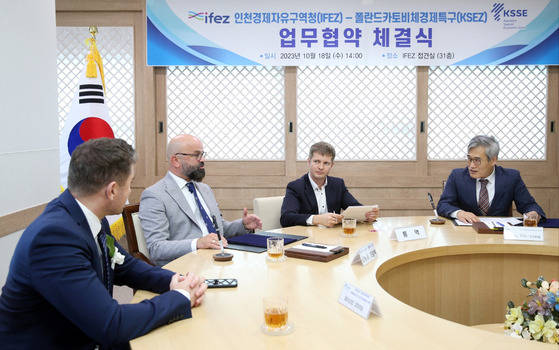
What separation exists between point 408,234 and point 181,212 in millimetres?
1157

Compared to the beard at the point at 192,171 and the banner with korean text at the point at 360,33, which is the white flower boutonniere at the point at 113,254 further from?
the banner with korean text at the point at 360,33

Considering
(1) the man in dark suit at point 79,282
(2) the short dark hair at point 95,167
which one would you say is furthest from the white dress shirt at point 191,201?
(2) the short dark hair at point 95,167

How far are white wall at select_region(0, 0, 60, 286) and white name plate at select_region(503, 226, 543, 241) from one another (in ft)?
8.44

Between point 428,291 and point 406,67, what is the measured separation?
2.60m

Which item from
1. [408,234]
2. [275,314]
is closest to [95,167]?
[275,314]

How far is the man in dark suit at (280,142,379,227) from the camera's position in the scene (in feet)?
9.53

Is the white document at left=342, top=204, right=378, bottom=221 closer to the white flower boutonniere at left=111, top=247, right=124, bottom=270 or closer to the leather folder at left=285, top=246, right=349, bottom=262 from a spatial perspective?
the leather folder at left=285, top=246, right=349, bottom=262

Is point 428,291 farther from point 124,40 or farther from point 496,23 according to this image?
point 124,40

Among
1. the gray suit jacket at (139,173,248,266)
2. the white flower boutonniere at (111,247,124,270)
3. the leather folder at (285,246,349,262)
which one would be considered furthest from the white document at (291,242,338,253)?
the white flower boutonniere at (111,247,124,270)

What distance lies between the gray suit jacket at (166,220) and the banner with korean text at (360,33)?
205 centimetres

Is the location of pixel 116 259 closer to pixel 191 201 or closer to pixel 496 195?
pixel 191 201

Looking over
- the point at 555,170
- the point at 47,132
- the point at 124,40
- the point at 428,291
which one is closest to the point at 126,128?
the point at 124,40

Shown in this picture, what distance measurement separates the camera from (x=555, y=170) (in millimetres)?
4438

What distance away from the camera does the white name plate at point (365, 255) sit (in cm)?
189
